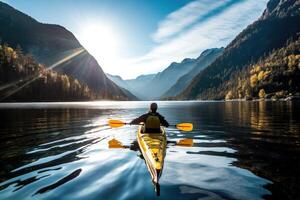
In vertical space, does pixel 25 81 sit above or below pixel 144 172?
above

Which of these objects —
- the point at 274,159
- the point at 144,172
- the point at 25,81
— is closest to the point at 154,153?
the point at 144,172

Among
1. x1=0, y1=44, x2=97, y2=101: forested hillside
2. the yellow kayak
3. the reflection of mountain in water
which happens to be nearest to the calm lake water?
the reflection of mountain in water

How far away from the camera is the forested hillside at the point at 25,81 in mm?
157500

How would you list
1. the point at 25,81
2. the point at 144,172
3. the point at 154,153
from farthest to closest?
the point at 25,81 < the point at 144,172 < the point at 154,153

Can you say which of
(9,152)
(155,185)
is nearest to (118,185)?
(155,185)

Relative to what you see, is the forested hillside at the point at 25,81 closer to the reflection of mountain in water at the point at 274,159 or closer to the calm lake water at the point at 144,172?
the calm lake water at the point at 144,172

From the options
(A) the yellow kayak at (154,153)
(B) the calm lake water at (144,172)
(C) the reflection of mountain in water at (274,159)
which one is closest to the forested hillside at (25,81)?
(B) the calm lake water at (144,172)

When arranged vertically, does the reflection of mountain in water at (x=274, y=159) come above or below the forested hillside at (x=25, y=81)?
below

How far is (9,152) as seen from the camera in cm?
1684

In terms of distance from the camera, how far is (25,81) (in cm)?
16962

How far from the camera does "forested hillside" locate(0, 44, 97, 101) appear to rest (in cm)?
15750

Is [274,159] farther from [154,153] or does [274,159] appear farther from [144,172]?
[144,172]

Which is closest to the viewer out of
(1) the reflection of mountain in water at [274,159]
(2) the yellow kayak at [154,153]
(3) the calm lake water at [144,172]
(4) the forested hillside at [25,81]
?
(3) the calm lake water at [144,172]

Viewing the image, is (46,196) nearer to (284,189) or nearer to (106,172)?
(106,172)
